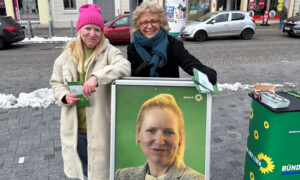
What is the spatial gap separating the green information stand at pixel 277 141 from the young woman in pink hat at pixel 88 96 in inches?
47.1

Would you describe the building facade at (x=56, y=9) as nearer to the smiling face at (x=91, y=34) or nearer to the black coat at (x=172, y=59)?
the black coat at (x=172, y=59)

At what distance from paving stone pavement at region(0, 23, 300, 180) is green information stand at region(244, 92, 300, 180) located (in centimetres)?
101

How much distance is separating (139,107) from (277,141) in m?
1.14

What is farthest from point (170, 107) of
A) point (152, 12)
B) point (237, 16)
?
point (237, 16)

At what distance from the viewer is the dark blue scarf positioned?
229 cm

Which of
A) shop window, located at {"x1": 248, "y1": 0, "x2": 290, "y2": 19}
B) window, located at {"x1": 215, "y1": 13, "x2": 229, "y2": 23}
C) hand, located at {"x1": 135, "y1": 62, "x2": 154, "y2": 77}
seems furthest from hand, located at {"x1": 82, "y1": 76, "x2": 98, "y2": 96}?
shop window, located at {"x1": 248, "y1": 0, "x2": 290, "y2": 19}

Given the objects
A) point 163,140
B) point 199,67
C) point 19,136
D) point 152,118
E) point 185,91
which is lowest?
point 19,136

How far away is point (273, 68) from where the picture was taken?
8547 millimetres

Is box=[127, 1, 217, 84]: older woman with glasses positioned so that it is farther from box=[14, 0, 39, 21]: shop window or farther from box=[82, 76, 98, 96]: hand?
box=[14, 0, 39, 21]: shop window

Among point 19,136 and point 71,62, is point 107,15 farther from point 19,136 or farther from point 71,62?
point 71,62

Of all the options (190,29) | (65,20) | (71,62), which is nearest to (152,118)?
(71,62)

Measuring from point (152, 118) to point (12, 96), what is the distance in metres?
4.90

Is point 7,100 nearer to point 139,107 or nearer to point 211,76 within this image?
point 139,107

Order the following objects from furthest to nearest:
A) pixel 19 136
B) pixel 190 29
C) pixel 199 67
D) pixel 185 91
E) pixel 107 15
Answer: pixel 107 15, pixel 190 29, pixel 19 136, pixel 199 67, pixel 185 91
